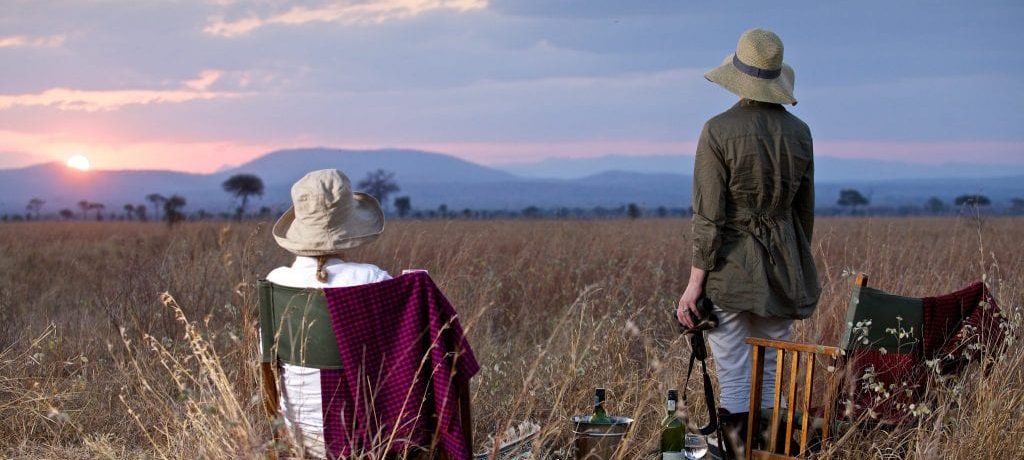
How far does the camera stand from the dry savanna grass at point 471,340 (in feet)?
11.6

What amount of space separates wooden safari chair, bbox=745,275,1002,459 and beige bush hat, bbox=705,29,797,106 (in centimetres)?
72

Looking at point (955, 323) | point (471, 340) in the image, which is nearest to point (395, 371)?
point (955, 323)

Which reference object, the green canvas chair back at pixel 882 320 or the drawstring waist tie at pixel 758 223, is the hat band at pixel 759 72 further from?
the green canvas chair back at pixel 882 320

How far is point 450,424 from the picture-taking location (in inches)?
115

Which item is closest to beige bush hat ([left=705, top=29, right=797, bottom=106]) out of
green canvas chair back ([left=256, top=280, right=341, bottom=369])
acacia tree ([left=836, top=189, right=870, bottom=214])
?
green canvas chair back ([left=256, top=280, right=341, bottom=369])

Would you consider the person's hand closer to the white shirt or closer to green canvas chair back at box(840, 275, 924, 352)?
green canvas chair back at box(840, 275, 924, 352)

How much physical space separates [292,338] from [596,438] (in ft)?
3.84

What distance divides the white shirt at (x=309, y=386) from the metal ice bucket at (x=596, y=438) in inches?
38.1

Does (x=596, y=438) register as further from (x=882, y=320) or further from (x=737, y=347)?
(x=882, y=320)

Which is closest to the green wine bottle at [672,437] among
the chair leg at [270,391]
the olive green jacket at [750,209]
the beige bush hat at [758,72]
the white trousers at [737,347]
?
the white trousers at [737,347]

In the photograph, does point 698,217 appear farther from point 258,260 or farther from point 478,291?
point 258,260

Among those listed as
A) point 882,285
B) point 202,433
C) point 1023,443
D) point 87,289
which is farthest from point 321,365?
point 87,289

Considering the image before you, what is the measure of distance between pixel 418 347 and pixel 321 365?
11.3 inches

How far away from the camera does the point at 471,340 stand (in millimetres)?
6113
